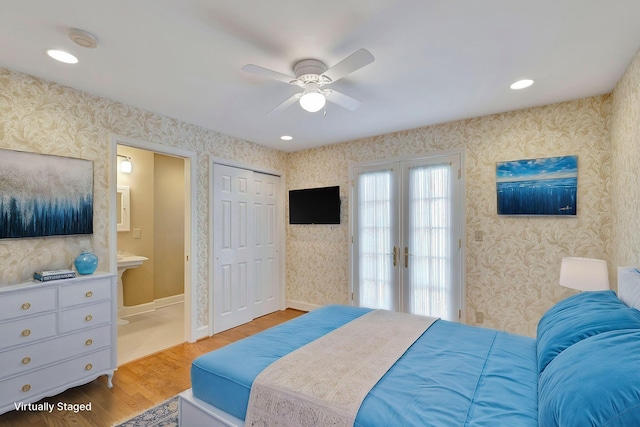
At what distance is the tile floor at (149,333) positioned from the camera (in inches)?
130

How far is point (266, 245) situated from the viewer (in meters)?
4.66

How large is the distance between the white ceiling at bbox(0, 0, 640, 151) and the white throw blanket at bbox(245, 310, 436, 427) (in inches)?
75.0

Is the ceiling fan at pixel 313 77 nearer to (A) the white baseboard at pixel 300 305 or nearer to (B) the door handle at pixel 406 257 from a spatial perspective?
(B) the door handle at pixel 406 257

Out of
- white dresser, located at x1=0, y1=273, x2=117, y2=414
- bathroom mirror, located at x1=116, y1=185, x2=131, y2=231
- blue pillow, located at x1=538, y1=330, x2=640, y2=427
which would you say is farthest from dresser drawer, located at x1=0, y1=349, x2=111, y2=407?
blue pillow, located at x1=538, y1=330, x2=640, y2=427

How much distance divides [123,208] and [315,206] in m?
2.90

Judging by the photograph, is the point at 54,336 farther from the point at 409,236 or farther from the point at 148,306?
the point at 409,236

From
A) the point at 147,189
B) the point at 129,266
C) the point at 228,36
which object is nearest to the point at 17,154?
the point at 228,36

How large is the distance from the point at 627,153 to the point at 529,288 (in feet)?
4.89

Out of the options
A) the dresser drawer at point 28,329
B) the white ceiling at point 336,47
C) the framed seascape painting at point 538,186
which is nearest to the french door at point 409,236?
the framed seascape painting at point 538,186

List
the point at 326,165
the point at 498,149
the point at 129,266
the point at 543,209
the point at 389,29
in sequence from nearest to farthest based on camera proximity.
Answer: the point at 389,29, the point at 543,209, the point at 498,149, the point at 129,266, the point at 326,165

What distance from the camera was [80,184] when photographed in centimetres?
267

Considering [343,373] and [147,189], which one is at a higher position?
[147,189]

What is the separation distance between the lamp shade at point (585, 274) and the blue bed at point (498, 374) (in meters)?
0.73

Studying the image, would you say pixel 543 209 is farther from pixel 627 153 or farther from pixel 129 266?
pixel 129 266
